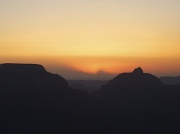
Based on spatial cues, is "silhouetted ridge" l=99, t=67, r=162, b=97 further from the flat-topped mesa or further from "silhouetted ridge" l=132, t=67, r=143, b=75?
the flat-topped mesa

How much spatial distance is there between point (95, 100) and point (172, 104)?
36.3m

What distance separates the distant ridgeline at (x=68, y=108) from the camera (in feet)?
423

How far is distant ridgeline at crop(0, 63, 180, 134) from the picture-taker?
12888 centimetres

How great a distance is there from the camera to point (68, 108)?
5674 inches

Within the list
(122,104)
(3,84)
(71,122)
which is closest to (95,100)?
(122,104)

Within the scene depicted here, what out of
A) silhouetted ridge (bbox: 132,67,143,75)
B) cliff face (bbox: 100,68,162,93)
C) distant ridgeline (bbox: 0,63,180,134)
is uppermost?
silhouetted ridge (bbox: 132,67,143,75)

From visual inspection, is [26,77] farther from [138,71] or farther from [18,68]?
[138,71]

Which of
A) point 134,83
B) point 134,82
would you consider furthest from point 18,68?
point 134,82

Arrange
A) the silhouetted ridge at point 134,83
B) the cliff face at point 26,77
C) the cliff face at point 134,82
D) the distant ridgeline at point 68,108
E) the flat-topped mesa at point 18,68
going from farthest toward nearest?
the cliff face at point 134,82, the silhouetted ridge at point 134,83, the flat-topped mesa at point 18,68, the cliff face at point 26,77, the distant ridgeline at point 68,108

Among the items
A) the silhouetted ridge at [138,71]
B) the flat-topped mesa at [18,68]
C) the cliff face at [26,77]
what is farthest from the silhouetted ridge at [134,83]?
the flat-topped mesa at [18,68]

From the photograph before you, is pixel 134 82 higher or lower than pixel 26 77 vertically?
lower

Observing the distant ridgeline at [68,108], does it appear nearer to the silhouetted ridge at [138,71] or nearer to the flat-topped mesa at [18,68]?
the flat-topped mesa at [18,68]

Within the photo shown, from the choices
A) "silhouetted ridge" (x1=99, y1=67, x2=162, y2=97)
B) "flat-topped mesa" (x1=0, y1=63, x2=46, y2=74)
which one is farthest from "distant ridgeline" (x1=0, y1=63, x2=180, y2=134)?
"silhouetted ridge" (x1=99, y1=67, x2=162, y2=97)

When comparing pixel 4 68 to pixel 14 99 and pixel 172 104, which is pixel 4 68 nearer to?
pixel 14 99
